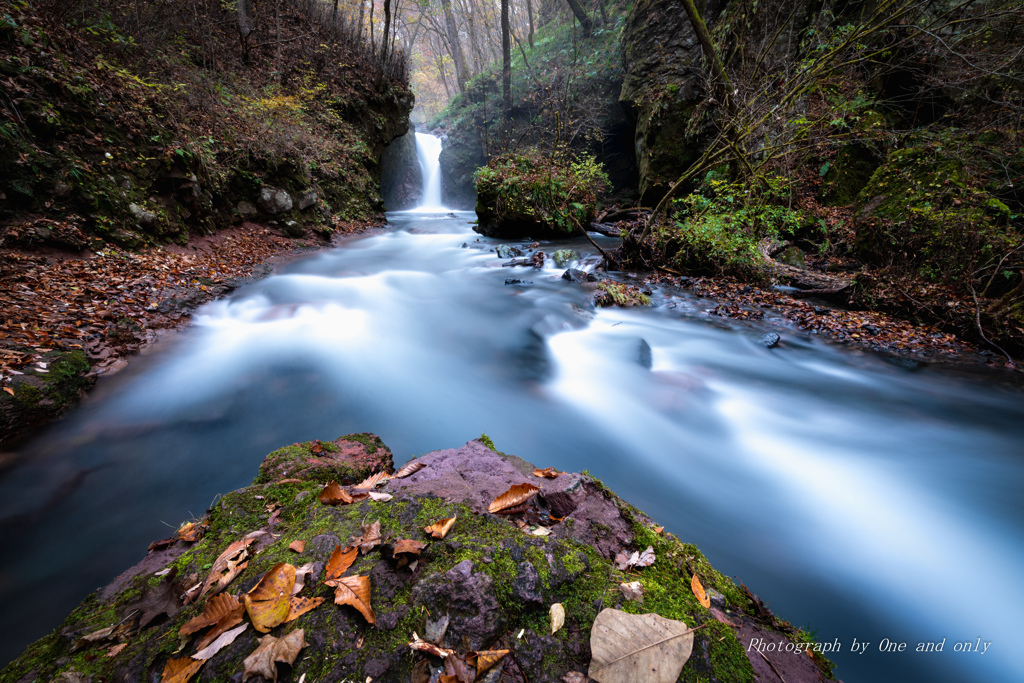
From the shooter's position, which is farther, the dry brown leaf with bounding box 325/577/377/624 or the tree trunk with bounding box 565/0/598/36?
the tree trunk with bounding box 565/0/598/36

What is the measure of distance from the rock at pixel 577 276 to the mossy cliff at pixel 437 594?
266 inches

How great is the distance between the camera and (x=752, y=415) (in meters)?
4.27

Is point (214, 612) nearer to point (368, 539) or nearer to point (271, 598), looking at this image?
point (271, 598)

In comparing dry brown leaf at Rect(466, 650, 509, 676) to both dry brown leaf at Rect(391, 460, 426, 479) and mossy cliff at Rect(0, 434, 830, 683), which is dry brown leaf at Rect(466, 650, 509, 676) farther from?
dry brown leaf at Rect(391, 460, 426, 479)

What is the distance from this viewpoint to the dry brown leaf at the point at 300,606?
1157 mm

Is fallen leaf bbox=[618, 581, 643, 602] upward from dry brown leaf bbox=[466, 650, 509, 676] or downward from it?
upward

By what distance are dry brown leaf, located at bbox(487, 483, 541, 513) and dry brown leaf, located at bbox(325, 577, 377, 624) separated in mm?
524

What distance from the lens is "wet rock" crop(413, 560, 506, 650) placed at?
1.14 meters

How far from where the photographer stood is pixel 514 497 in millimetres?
1679

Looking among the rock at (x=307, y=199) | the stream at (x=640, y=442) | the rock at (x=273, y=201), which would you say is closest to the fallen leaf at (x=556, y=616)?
the stream at (x=640, y=442)

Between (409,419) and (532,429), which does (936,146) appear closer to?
(532,429)

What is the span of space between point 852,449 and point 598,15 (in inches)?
874

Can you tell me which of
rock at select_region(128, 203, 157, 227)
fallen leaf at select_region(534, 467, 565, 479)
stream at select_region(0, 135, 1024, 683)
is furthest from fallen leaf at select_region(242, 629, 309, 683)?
rock at select_region(128, 203, 157, 227)

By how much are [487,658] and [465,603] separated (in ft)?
0.49
